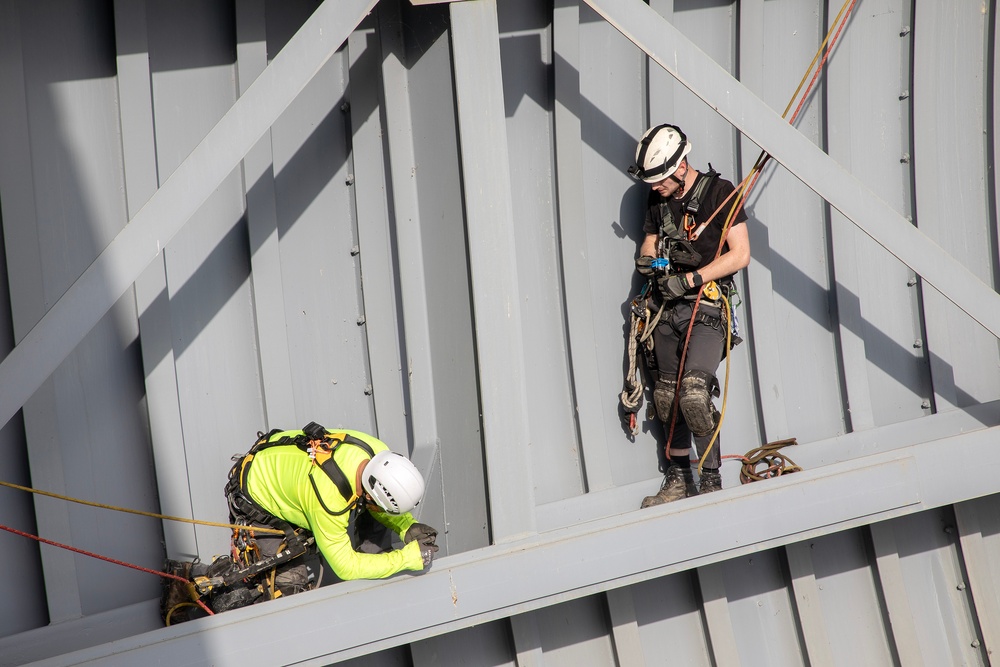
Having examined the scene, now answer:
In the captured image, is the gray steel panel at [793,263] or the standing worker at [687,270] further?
the gray steel panel at [793,263]

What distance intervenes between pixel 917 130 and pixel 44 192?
455cm

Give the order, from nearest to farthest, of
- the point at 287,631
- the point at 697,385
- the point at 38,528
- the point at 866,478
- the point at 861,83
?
the point at 287,631 → the point at 38,528 → the point at 866,478 → the point at 697,385 → the point at 861,83

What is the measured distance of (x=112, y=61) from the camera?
140 inches

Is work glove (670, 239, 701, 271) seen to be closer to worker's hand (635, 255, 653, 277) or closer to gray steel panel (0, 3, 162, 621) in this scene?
worker's hand (635, 255, 653, 277)

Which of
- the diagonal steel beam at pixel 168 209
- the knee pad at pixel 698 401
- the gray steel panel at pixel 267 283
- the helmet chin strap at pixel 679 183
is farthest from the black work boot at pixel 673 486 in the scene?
the diagonal steel beam at pixel 168 209

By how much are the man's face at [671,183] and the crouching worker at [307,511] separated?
1.82 meters

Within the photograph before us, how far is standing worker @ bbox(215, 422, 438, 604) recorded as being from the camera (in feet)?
10.6

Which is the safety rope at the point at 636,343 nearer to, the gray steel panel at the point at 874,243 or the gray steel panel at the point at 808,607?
the gray steel panel at the point at 808,607

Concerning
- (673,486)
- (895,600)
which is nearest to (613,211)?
(673,486)

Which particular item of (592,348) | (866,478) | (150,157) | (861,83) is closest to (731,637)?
(866,478)

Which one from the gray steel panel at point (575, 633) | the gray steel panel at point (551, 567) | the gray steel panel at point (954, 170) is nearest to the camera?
the gray steel panel at point (551, 567)

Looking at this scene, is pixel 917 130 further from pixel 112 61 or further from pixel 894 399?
pixel 112 61

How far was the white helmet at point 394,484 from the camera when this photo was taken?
10.6 ft

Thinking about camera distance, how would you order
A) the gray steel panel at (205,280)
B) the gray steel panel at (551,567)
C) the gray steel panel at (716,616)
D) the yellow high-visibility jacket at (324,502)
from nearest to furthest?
1. the gray steel panel at (551,567)
2. the yellow high-visibility jacket at (324,502)
3. the gray steel panel at (205,280)
4. the gray steel panel at (716,616)
